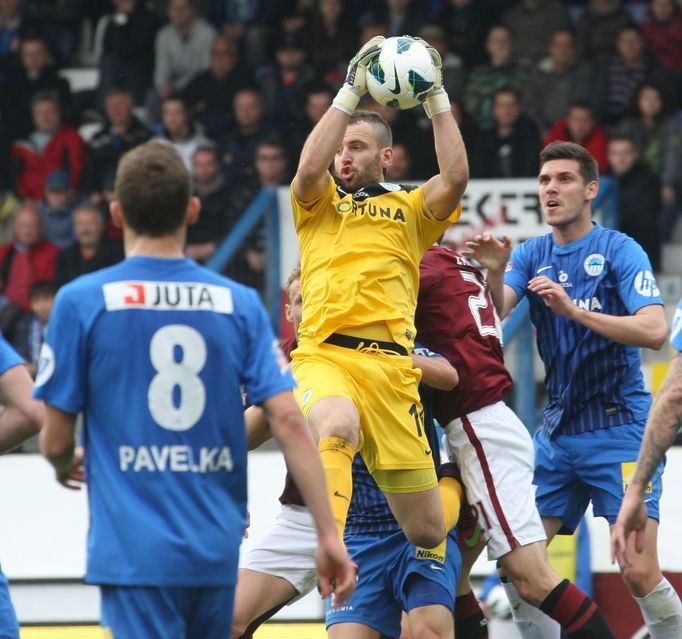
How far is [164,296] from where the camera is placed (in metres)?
3.85

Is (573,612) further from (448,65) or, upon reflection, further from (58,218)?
(58,218)

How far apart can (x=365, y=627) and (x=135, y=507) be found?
227 cm

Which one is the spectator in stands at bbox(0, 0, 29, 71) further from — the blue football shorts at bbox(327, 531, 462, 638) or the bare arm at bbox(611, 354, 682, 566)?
the bare arm at bbox(611, 354, 682, 566)

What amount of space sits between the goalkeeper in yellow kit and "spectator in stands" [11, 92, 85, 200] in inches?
288

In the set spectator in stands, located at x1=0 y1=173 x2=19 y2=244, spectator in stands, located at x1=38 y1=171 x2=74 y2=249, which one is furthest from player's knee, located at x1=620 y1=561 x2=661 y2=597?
spectator in stands, located at x1=0 y1=173 x2=19 y2=244

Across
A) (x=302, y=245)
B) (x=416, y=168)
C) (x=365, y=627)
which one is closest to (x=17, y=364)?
(x=302, y=245)

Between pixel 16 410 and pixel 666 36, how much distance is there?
907cm

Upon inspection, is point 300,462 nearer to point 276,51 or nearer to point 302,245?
point 302,245

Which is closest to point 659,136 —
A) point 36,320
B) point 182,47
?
point 182,47

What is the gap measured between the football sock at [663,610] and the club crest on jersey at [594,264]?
144 cm

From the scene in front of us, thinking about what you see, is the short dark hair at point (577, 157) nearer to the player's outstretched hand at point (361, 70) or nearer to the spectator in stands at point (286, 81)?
the player's outstretched hand at point (361, 70)

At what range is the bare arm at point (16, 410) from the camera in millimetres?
4559

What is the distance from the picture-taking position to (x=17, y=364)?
4578mm

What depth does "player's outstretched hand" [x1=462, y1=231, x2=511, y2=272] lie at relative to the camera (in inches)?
243
